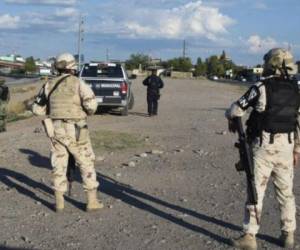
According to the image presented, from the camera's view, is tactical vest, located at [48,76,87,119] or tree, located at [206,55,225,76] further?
tree, located at [206,55,225,76]

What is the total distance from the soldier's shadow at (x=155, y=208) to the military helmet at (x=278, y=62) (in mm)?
1796

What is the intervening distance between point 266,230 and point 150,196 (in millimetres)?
2406

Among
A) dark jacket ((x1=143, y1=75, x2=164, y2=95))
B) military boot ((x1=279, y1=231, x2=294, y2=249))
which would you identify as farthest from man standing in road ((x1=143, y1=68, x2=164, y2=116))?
military boot ((x1=279, y1=231, x2=294, y2=249))

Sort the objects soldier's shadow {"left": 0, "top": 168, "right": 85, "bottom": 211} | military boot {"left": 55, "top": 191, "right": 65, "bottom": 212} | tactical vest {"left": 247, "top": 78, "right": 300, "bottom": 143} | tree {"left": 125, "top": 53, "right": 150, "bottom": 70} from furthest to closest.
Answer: tree {"left": 125, "top": 53, "right": 150, "bottom": 70} → soldier's shadow {"left": 0, "top": 168, "right": 85, "bottom": 211} → military boot {"left": 55, "top": 191, "right": 65, "bottom": 212} → tactical vest {"left": 247, "top": 78, "right": 300, "bottom": 143}

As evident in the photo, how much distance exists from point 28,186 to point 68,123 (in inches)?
93.7

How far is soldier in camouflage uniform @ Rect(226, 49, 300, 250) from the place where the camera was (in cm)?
653

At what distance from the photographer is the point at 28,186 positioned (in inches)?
409

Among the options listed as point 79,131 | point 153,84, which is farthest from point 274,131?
point 153,84

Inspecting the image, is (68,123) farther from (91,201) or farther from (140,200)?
(140,200)

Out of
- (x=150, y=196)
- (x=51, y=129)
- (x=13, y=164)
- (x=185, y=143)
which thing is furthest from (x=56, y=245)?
(x=185, y=143)

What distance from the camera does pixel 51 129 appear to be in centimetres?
838

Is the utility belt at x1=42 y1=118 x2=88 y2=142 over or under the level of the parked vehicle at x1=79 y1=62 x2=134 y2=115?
over

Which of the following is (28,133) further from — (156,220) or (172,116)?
(156,220)

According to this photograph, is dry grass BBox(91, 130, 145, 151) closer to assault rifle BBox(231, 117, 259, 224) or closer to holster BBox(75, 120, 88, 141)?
holster BBox(75, 120, 88, 141)
